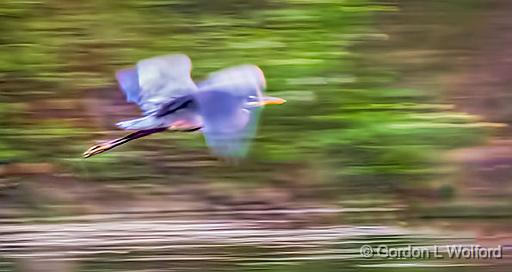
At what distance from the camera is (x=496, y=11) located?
3234 millimetres

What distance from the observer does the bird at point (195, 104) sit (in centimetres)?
260

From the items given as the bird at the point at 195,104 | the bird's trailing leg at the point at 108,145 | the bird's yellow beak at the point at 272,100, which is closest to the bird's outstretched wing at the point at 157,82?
the bird at the point at 195,104

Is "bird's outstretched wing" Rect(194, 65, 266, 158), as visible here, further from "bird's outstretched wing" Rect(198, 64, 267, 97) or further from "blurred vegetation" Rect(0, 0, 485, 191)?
"blurred vegetation" Rect(0, 0, 485, 191)

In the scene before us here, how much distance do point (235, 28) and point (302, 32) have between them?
22 cm

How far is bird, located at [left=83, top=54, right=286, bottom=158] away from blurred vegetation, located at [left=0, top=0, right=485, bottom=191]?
0.09 m

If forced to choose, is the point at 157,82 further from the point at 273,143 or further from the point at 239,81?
the point at 273,143

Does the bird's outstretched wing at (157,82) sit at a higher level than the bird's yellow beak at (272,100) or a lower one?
higher

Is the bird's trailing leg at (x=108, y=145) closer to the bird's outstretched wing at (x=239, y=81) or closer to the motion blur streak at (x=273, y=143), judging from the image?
the motion blur streak at (x=273, y=143)

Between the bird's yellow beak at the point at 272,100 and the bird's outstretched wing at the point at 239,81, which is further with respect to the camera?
the bird's yellow beak at the point at 272,100

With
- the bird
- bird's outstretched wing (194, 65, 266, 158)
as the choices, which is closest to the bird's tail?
the bird

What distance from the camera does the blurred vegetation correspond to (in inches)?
113

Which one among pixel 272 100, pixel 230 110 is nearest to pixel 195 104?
pixel 230 110

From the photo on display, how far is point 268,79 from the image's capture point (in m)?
3.01

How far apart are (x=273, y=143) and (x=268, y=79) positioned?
21 cm
